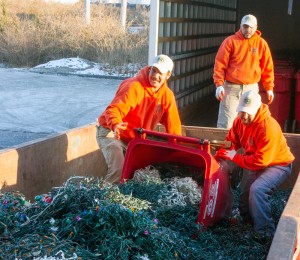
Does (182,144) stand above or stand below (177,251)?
above

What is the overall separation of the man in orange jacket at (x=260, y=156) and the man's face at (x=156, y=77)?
932 mm

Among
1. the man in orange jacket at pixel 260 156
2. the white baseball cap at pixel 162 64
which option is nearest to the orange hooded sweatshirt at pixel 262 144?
the man in orange jacket at pixel 260 156

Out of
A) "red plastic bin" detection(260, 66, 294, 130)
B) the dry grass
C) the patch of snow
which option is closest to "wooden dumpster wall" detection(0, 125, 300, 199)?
"red plastic bin" detection(260, 66, 294, 130)

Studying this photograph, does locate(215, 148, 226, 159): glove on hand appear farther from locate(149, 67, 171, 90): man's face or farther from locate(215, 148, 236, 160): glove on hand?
locate(149, 67, 171, 90): man's face

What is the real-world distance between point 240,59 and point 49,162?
3173 mm

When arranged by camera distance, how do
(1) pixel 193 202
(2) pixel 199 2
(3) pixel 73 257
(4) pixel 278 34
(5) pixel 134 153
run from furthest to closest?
(4) pixel 278 34 → (2) pixel 199 2 → (5) pixel 134 153 → (1) pixel 193 202 → (3) pixel 73 257

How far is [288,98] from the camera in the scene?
33.1ft

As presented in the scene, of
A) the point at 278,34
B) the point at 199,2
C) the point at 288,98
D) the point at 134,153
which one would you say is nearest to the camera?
the point at 134,153

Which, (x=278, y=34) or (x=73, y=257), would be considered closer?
(x=73, y=257)

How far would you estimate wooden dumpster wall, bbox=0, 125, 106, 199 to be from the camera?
5.16m

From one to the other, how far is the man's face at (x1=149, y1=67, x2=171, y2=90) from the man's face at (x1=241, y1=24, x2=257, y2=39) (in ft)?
6.90

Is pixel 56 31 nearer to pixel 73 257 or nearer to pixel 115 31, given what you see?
pixel 115 31

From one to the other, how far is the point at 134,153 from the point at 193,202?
75 cm

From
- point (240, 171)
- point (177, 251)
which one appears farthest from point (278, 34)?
point (177, 251)
